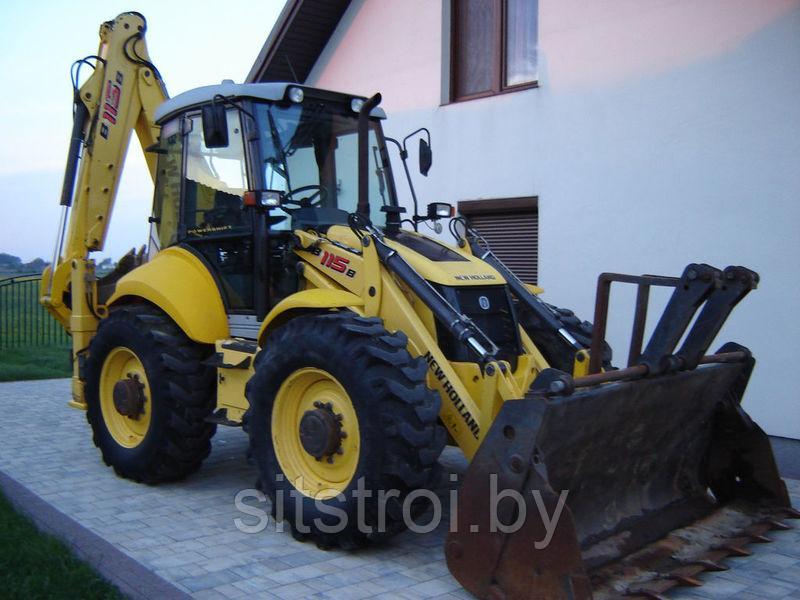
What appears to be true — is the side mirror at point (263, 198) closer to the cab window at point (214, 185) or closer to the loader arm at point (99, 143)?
the cab window at point (214, 185)

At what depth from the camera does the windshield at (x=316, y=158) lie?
237 inches

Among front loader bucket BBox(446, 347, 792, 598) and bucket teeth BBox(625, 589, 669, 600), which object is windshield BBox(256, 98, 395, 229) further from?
bucket teeth BBox(625, 589, 669, 600)

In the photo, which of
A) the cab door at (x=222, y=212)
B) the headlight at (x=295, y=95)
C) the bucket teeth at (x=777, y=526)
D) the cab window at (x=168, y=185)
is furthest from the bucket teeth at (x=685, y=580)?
the cab window at (x=168, y=185)

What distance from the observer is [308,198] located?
20.1 ft

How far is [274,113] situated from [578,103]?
13.2ft

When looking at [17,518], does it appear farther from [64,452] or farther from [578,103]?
[578,103]

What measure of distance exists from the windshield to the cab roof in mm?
106

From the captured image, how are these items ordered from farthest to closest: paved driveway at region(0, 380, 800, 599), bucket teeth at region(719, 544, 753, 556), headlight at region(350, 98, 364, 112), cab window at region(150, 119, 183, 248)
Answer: cab window at region(150, 119, 183, 248)
headlight at region(350, 98, 364, 112)
bucket teeth at region(719, 544, 753, 556)
paved driveway at region(0, 380, 800, 599)

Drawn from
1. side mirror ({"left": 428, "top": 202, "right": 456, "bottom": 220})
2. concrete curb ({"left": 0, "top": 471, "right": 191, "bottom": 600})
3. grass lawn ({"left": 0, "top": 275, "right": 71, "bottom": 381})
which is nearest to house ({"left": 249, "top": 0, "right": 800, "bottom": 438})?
side mirror ({"left": 428, "top": 202, "right": 456, "bottom": 220})

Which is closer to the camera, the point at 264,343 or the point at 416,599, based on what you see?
the point at 416,599

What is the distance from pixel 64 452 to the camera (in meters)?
7.54

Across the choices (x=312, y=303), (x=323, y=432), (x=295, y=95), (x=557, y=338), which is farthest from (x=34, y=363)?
(x=557, y=338)

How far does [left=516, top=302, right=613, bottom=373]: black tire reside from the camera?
5.73m

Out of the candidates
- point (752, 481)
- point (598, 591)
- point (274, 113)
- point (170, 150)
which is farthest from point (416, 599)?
point (170, 150)
